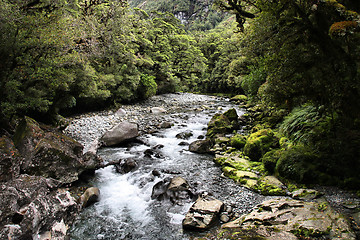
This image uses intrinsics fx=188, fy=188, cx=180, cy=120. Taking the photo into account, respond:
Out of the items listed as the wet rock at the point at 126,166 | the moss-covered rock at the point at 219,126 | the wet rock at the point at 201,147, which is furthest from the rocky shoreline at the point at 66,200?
the moss-covered rock at the point at 219,126

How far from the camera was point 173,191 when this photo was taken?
647 centimetres

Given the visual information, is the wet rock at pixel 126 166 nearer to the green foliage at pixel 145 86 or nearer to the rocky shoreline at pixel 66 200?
the rocky shoreline at pixel 66 200

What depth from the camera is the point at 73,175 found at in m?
6.89

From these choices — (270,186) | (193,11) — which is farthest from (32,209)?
(193,11)

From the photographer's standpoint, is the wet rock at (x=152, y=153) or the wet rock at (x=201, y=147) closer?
the wet rock at (x=152, y=153)

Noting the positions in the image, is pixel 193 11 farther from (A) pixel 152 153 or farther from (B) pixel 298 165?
(B) pixel 298 165

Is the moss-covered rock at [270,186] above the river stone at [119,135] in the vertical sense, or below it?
above

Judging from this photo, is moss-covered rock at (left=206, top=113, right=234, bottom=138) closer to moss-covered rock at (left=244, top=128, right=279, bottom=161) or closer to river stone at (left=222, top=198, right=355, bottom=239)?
moss-covered rock at (left=244, top=128, right=279, bottom=161)

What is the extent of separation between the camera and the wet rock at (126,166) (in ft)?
27.3

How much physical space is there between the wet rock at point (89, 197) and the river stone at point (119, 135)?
477 cm

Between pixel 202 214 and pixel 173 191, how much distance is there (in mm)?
1558

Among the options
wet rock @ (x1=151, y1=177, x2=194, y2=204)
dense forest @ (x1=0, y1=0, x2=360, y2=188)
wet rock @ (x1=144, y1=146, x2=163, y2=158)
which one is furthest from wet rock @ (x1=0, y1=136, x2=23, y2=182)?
wet rock @ (x1=144, y1=146, x2=163, y2=158)

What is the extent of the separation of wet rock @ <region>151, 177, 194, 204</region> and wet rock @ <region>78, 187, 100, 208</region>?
190cm

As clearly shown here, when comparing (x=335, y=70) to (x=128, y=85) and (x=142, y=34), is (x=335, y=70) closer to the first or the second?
(x=128, y=85)
